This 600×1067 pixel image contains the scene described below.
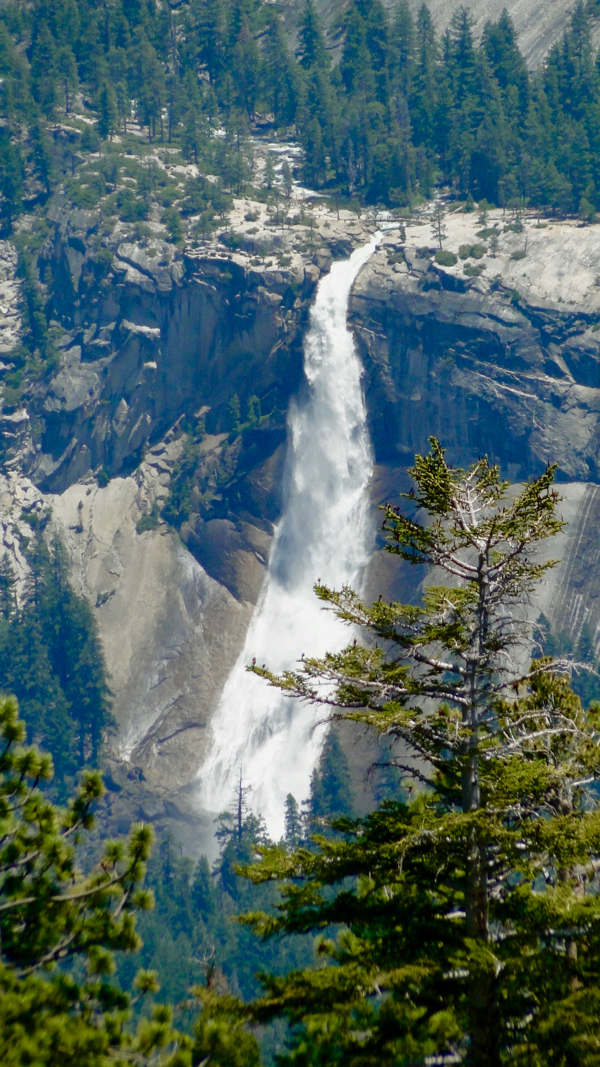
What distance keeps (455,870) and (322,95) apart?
483 ft

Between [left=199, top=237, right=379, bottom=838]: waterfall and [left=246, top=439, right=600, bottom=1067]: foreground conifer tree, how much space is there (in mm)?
89364

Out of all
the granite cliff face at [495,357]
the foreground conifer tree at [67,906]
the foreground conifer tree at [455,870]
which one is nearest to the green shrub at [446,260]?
the granite cliff face at [495,357]

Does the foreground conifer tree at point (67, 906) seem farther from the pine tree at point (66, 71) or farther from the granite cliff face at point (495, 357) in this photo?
the pine tree at point (66, 71)

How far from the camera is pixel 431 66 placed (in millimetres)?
148250

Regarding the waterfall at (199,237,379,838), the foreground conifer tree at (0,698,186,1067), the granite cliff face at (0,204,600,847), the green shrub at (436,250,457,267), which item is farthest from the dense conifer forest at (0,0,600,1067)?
the green shrub at (436,250,457,267)

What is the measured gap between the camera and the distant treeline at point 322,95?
424 ft

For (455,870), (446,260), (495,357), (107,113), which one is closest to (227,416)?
(446,260)

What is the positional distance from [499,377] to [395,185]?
123 feet

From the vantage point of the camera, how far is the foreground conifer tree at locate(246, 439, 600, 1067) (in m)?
13.8

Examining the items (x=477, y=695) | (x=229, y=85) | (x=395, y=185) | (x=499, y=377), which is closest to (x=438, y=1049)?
(x=477, y=695)

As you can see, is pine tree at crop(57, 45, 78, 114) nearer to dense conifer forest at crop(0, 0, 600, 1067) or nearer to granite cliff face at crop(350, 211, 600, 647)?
dense conifer forest at crop(0, 0, 600, 1067)

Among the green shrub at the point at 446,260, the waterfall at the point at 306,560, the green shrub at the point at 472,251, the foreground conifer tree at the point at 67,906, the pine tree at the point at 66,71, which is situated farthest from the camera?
the pine tree at the point at 66,71

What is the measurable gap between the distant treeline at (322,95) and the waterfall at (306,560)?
77.6 ft

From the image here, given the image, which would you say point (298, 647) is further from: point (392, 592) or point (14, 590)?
point (14, 590)
